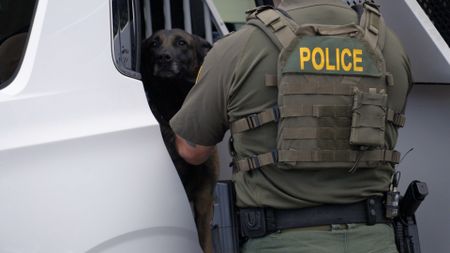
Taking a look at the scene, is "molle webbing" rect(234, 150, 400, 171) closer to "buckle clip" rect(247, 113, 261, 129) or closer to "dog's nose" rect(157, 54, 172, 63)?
"buckle clip" rect(247, 113, 261, 129)

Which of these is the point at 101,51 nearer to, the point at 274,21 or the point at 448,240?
the point at 274,21

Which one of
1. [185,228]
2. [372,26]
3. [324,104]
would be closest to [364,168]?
[324,104]

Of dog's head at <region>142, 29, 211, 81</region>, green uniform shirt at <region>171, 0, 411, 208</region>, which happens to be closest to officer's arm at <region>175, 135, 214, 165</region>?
green uniform shirt at <region>171, 0, 411, 208</region>

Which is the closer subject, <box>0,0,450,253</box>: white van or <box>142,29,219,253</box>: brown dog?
<box>0,0,450,253</box>: white van

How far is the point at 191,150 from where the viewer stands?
225cm

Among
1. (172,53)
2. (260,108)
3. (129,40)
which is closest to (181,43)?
(172,53)

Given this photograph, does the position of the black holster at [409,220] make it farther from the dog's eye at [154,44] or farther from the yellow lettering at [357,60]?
the dog's eye at [154,44]

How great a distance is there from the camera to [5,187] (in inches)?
71.5

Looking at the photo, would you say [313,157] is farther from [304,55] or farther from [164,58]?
[164,58]

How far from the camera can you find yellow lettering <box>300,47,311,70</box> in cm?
196

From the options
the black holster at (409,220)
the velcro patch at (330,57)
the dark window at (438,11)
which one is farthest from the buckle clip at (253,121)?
the dark window at (438,11)

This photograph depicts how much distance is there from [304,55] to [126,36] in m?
0.56

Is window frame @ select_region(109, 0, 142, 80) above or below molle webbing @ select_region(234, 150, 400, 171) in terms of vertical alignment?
above

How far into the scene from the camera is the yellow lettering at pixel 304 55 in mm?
1958
